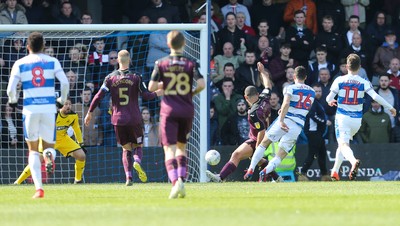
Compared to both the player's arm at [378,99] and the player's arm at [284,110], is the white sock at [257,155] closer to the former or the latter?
the player's arm at [284,110]

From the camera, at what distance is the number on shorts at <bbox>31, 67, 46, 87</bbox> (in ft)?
46.2

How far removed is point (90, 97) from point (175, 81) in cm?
836

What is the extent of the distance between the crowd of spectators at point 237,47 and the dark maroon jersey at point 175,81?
813cm

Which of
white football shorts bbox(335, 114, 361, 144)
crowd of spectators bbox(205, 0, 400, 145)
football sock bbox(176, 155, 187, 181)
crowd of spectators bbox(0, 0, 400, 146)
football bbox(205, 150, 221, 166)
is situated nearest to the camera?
football sock bbox(176, 155, 187, 181)

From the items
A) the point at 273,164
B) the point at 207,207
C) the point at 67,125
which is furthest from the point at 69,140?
the point at 207,207

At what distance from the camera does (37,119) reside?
14.1 metres

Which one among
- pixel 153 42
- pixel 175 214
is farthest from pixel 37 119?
pixel 153 42

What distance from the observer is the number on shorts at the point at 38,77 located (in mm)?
14078

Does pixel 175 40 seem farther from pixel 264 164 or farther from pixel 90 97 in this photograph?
pixel 90 97

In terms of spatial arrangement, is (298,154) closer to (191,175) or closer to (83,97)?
(191,175)

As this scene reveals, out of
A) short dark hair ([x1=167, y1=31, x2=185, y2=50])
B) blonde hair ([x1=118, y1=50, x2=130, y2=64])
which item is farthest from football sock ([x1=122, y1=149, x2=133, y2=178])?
short dark hair ([x1=167, y1=31, x2=185, y2=50])

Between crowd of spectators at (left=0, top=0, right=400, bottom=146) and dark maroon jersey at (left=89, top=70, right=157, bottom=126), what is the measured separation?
12.4ft

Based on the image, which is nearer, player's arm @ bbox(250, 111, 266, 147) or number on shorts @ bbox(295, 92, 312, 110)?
number on shorts @ bbox(295, 92, 312, 110)

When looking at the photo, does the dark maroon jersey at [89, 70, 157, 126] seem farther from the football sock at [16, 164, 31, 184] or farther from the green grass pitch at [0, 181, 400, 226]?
the football sock at [16, 164, 31, 184]
